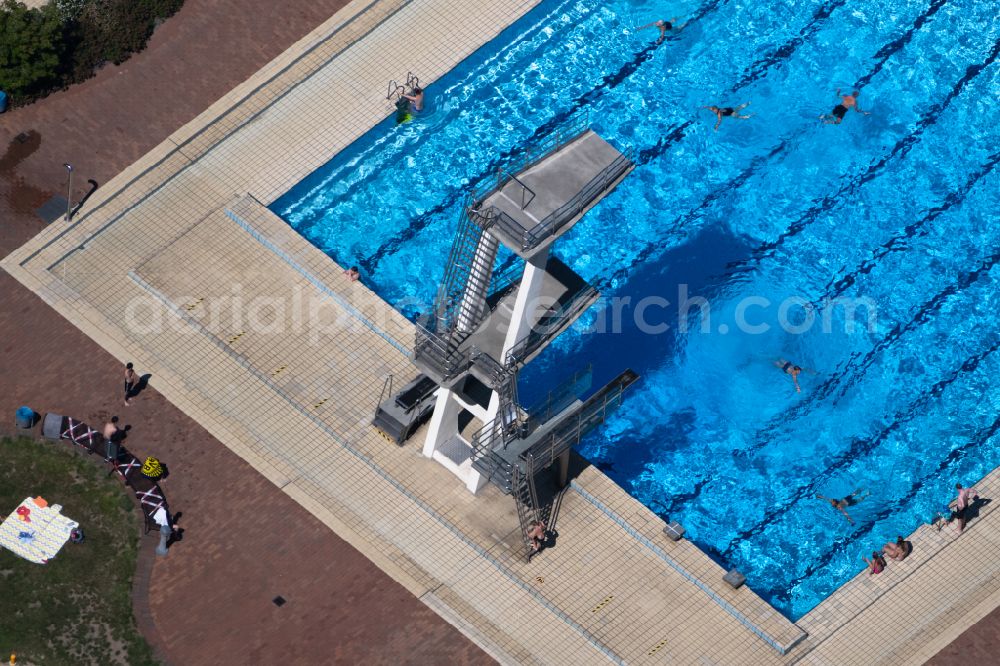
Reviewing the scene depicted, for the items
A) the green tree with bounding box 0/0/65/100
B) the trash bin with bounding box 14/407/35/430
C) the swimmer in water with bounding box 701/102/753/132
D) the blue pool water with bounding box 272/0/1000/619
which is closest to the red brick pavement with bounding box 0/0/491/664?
the trash bin with bounding box 14/407/35/430

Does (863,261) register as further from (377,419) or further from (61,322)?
(61,322)

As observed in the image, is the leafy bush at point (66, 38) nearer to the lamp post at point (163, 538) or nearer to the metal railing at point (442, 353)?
the lamp post at point (163, 538)

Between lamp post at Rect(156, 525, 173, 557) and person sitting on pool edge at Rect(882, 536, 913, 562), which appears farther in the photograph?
person sitting on pool edge at Rect(882, 536, 913, 562)

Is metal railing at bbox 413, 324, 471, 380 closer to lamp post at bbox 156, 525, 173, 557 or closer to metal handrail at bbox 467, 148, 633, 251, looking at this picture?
metal handrail at bbox 467, 148, 633, 251

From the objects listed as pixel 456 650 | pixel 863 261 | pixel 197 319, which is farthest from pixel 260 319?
pixel 863 261

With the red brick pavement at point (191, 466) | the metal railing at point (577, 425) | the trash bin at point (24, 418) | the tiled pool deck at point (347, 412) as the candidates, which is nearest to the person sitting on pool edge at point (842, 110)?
the tiled pool deck at point (347, 412)

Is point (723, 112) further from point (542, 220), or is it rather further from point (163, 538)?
point (163, 538)
